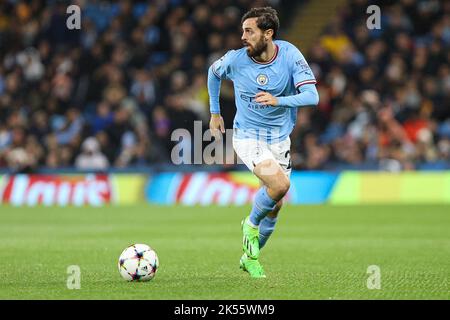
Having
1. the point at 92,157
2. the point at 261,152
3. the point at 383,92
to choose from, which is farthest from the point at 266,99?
A: the point at 383,92

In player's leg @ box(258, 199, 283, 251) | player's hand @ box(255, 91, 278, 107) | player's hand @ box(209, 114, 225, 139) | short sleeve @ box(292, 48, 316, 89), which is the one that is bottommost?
player's leg @ box(258, 199, 283, 251)

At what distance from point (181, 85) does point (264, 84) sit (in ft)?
40.6

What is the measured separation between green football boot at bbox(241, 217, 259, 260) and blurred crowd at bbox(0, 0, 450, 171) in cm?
1012

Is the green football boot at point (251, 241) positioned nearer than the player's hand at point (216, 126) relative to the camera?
Yes

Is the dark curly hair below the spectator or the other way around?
the other way around

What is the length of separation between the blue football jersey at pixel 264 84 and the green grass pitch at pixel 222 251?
1273 millimetres

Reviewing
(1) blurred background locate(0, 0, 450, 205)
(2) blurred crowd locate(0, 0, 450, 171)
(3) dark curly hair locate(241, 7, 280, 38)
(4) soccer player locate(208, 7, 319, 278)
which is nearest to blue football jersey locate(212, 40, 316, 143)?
(4) soccer player locate(208, 7, 319, 278)

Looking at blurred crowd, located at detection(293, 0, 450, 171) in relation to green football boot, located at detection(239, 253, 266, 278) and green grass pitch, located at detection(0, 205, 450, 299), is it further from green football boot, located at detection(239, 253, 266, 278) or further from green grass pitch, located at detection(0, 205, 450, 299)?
green football boot, located at detection(239, 253, 266, 278)

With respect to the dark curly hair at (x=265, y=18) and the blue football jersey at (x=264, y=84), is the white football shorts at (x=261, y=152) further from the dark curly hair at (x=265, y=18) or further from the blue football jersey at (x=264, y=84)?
the dark curly hair at (x=265, y=18)

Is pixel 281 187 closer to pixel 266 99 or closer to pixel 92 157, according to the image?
pixel 266 99

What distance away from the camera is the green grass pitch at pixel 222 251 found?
7.27 m

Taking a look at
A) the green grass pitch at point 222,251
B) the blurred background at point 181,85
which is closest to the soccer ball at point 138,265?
the green grass pitch at point 222,251

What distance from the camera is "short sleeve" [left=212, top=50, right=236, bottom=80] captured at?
337 inches

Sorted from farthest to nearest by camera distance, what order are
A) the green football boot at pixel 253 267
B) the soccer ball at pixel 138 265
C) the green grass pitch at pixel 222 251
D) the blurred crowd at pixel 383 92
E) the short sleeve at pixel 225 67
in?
the blurred crowd at pixel 383 92, the short sleeve at pixel 225 67, the green football boot at pixel 253 267, the soccer ball at pixel 138 265, the green grass pitch at pixel 222 251
